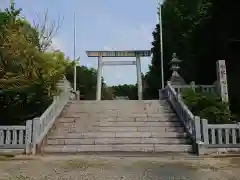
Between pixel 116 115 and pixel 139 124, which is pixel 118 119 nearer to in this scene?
pixel 116 115

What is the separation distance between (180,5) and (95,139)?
16.1 meters

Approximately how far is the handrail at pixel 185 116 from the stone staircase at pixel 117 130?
221 millimetres

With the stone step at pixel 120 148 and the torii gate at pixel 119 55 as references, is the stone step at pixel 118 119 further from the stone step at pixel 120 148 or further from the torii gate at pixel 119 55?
the torii gate at pixel 119 55

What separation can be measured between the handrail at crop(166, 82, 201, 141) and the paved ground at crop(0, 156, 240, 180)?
1.42m

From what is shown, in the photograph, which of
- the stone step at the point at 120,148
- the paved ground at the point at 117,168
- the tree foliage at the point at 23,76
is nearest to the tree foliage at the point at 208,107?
the stone step at the point at 120,148

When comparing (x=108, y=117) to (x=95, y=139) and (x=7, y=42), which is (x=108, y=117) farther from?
(x=7, y=42)

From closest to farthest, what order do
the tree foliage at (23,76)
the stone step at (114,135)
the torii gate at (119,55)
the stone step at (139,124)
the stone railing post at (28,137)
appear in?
1. the stone railing post at (28,137)
2. the stone step at (114,135)
3. the stone step at (139,124)
4. the tree foliage at (23,76)
5. the torii gate at (119,55)

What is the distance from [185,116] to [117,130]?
7.14 ft

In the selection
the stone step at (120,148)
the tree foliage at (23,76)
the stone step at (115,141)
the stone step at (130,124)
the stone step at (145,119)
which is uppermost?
the tree foliage at (23,76)

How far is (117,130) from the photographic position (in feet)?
35.3

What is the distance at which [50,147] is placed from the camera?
→ 9.57 metres

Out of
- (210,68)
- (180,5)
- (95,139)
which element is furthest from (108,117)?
(180,5)

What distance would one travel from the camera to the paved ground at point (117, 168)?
6031mm

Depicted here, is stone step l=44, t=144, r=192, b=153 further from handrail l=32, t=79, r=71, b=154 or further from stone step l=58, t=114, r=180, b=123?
stone step l=58, t=114, r=180, b=123
